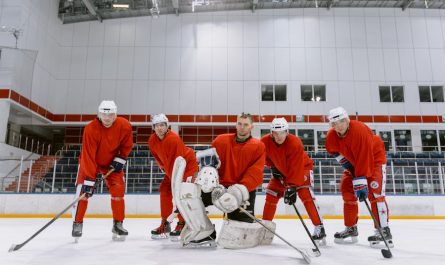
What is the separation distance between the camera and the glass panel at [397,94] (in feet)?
48.7

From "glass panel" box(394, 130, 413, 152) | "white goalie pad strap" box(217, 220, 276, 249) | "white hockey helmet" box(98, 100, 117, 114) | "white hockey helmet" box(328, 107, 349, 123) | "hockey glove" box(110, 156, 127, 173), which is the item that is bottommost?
"white goalie pad strap" box(217, 220, 276, 249)

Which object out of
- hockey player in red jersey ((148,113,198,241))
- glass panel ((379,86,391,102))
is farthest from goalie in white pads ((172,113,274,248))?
glass panel ((379,86,391,102))

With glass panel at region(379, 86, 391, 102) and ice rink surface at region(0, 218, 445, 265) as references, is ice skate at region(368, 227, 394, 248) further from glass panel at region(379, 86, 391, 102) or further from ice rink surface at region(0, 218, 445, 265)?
glass panel at region(379, 86, 391, 102)

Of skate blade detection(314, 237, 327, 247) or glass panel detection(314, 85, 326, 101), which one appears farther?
glass panel detection(314, 85, 326, 101)

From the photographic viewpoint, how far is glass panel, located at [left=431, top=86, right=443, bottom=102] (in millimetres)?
14906

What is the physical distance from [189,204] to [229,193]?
32 cm

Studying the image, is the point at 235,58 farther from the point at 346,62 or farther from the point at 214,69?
the point at 346,62

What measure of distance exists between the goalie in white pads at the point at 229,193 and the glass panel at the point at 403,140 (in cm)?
1391

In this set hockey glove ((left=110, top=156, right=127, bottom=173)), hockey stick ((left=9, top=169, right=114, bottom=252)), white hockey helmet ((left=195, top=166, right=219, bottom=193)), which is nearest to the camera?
hockey stick ((left=9, top=169, right=114, bottom=252))

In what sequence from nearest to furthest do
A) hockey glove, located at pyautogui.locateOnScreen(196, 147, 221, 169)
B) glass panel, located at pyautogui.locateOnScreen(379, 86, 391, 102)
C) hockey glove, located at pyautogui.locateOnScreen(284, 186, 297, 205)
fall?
hockey glove, located at pyautogui.locateOnScreen(196, 147, 221, 169) → hockey glove, located at pyautogui.locateOnScreen(284, 186, 297, 205) → glass panel, located at pyautogui.locateOnScreen(379, 86, 391, 102)

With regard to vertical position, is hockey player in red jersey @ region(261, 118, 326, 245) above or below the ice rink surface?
above

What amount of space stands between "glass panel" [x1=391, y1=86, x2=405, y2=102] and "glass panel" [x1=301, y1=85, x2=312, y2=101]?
3.81 m

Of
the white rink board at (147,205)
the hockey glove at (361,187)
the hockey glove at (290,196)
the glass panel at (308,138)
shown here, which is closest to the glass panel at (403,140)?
the glass panel at (308,138)

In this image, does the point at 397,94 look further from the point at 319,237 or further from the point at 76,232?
the point at 76,232
